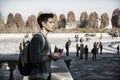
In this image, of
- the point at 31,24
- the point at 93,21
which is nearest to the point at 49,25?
the point at 31,24

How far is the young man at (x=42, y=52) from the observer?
302 cm

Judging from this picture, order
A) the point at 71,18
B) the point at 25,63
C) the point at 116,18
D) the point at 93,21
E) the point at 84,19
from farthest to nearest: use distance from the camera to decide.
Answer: the point at 71,18 < the point at 84,19 < the point at 93,21 < the point at 116,18 < the point at 25,63

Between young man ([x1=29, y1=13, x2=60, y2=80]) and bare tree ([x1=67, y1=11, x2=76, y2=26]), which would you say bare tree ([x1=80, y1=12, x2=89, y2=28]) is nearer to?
bare tree ([x1=67, y1=11, x2=76, y2=26])

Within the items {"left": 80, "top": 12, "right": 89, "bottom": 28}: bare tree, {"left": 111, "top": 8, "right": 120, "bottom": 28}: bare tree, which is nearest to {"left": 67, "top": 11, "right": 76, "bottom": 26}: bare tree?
{"left": 80, "top": 12, "right": 89, "bottom": 28}: bare tree

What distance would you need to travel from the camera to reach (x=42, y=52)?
3.08 meters

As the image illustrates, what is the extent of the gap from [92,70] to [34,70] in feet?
43.4

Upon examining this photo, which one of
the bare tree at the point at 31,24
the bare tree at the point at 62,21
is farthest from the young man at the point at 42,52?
the bare tree at the point at 62,21

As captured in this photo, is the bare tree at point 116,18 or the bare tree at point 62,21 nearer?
the bare tree at point 116,18

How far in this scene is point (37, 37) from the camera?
3.05 meters

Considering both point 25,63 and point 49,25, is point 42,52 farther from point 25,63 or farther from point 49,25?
point 49,25

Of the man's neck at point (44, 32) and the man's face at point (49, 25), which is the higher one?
the man's face at point (49, 25)

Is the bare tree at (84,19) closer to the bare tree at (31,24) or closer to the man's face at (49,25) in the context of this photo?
the bare tree at (31,24)

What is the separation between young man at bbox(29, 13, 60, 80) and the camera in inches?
119

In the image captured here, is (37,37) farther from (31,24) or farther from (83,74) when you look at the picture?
(31,24)
